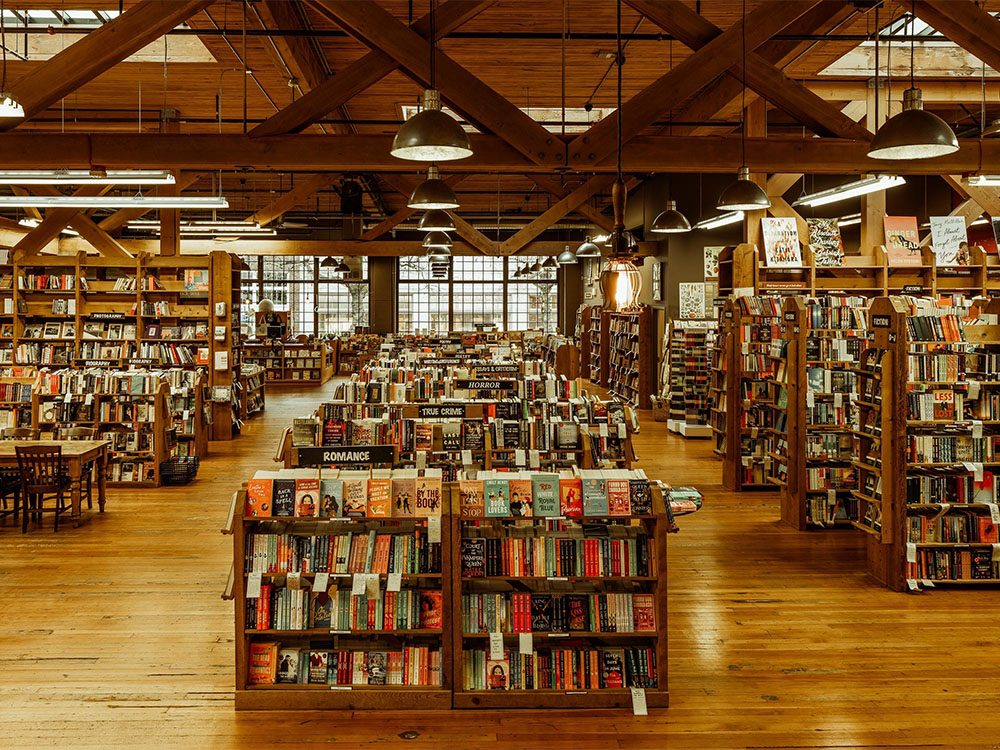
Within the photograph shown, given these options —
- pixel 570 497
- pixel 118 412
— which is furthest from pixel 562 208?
pixel 570 497

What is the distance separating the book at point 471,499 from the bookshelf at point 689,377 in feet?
32.0

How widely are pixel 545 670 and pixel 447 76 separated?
548 cm

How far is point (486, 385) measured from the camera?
8.48 m

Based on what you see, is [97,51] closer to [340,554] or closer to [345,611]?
[340,554]

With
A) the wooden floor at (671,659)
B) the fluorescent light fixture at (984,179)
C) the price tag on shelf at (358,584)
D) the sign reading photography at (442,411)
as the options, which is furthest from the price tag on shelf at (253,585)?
the fluorescent light fixture at (984,179)

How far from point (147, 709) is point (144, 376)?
6780mm

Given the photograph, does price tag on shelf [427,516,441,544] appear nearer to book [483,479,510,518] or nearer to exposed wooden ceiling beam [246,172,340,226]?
book [483,479,510,518]

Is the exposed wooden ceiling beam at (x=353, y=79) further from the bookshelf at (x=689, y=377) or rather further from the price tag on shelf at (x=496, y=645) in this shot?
the bookshelf at (x=689, y=377)

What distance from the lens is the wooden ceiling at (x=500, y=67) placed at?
24.5ft

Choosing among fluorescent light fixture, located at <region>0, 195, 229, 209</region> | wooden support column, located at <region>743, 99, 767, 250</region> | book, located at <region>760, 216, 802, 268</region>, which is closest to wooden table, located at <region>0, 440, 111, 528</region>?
fluorescent light fixture, located at <region>0, 195, 229, 209</region>

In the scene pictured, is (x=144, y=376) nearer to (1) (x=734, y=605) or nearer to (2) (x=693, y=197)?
(1) (x=734, y=605)

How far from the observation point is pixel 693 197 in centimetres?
1662

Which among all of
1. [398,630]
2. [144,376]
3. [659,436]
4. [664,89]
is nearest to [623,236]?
[398,630]

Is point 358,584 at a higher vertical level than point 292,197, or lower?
lower
